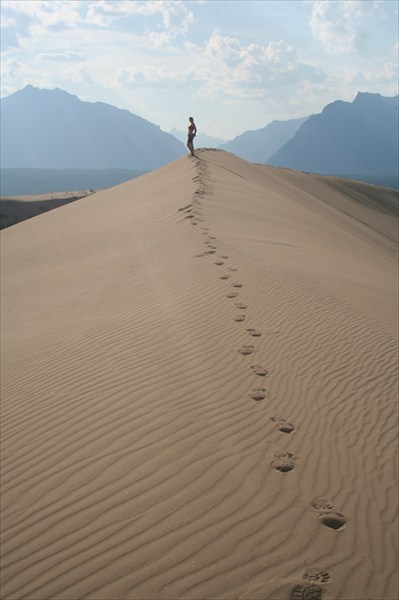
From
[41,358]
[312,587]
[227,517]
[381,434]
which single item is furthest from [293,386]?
[41,358]

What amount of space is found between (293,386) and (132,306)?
2.94 metres

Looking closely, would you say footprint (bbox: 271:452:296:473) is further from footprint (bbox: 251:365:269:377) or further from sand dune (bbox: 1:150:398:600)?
footprint (bbox: 251:365:269:377)

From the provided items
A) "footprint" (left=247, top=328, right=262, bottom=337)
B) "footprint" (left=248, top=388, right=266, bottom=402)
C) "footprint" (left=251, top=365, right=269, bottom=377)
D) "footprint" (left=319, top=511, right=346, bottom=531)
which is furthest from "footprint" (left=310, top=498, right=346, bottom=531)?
"footprint" (left=247, top=328, right=262, bottom=337)

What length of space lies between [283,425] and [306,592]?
5.09ft

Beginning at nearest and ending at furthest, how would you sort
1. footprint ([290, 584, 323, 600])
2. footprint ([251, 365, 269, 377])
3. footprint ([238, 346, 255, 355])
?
footprint ([290, 584, 323, 600]) < footprint ([251, 365, 269, 377]) < footprint ([238, 346, 255, 355])

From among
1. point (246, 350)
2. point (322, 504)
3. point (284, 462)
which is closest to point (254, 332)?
point (246, 350)

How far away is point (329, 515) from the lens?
304cm

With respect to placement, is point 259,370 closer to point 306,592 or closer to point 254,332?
point 254,332

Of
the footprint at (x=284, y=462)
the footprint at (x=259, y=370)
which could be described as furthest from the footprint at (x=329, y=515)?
the footprint at (x=259, y=370)

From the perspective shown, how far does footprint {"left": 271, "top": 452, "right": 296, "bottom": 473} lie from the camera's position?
344 centimetres

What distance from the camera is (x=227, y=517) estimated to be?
2949 millimetres

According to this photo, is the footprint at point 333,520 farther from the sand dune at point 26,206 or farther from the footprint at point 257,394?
the sand dune at point 26,206

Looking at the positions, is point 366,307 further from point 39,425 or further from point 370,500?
point 39,425

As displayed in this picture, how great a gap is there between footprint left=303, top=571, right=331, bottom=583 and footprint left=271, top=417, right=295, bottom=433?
1346 mm
